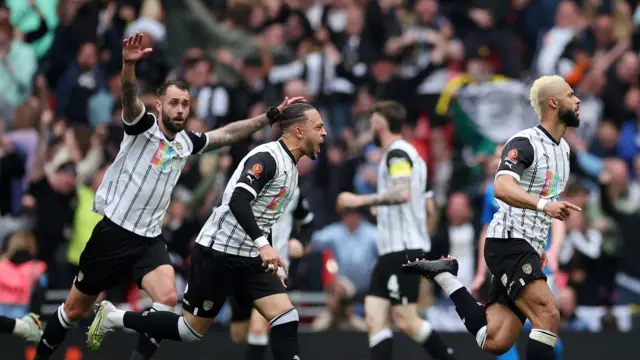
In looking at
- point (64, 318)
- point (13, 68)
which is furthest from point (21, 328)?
point (13, 68)

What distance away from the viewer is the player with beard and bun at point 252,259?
912 cm

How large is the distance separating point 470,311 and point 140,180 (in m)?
2.93

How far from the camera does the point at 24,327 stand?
1059 centimetres

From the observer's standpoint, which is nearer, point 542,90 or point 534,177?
point 534,177

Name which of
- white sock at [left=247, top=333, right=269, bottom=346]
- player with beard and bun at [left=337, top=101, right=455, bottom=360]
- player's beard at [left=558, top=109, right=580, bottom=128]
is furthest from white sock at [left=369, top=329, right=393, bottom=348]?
player's beard at [left=558, top=109, right=580, bottom=128]

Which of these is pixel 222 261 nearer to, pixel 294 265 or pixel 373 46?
pixel 294 265

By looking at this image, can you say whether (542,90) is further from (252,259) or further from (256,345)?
(256,345)

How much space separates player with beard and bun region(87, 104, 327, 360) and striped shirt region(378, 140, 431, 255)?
5.95 feet

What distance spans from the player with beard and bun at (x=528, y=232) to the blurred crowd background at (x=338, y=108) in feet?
14.5

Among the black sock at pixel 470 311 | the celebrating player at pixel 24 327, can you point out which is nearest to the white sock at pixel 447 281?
the black sock at pixel 470 311

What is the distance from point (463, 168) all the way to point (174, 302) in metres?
6.38

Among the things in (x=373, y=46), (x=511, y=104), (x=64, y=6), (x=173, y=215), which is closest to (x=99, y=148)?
(x=173, y=215)

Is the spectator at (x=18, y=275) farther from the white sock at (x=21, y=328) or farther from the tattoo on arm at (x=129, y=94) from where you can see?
the tattoo on arm at (x=129, y=94)

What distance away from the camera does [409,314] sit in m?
11.1
